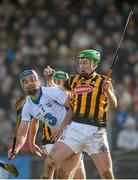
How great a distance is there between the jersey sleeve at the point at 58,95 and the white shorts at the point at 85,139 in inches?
21.8

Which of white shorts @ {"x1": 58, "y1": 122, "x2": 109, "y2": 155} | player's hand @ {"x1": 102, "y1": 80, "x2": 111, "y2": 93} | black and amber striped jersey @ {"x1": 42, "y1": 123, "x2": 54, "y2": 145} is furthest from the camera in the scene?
black and amber striped jersey @ {"x1": 42, "y1": 123, "x2": 54, "y2": 145}

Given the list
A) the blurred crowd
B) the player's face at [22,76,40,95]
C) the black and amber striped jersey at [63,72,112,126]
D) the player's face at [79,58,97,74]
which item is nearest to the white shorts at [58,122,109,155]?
the black and amber striped jersey at [63,72,112,126]

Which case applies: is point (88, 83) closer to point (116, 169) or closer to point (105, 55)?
point (116, 169)

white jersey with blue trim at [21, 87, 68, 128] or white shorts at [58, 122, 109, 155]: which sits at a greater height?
white jersey with blue trim at [21, 87, 68, 128]

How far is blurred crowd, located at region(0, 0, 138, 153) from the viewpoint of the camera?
56.7 ft

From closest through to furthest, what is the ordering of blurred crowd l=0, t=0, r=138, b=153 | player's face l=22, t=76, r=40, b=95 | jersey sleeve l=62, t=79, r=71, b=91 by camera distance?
jersey sleeve l=62, t=79, r=71, b=91
player's face l=22, t=76, r=40, b=95
blurred crowd l=0, t=0, r=138, b=153

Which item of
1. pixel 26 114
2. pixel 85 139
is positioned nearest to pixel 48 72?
pixel 26 114

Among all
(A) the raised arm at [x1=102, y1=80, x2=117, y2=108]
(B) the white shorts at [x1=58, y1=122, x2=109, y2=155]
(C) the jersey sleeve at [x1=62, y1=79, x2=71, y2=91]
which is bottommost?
(B) the white shorts at [x1=58, y1=122, x2=109, y2=155]

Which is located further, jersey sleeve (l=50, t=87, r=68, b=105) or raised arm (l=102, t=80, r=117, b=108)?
jersey sleeve (l=50, t=87, r=68, b=105)

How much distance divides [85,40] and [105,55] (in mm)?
1208

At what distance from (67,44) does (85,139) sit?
9203 mm

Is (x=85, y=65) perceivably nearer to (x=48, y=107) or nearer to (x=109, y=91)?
(x=109, y=91)

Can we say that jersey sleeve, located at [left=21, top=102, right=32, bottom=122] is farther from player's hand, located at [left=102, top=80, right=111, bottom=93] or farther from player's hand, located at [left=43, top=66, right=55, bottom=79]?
player's hand, located at [left=102, top=80, right=111, bottom=93]

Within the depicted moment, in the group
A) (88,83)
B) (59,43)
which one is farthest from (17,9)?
(88,83)
